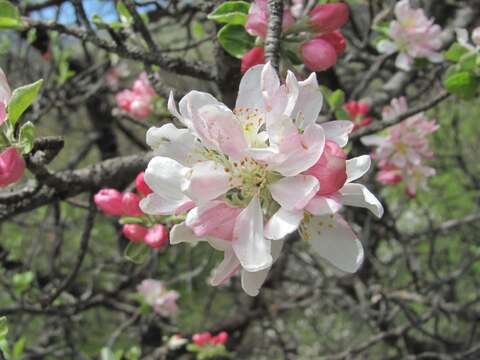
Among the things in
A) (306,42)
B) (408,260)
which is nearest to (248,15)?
(306,42)

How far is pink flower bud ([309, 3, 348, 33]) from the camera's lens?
1.25 metres

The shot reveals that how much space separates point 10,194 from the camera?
1471mm

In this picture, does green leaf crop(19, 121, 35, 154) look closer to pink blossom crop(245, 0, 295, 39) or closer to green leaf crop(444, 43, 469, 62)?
pink blossom crop(245, 0, 295, 39)

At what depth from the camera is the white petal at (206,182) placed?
0.85 metres

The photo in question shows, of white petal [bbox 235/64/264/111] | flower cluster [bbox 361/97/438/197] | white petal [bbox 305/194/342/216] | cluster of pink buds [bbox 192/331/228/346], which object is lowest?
cluster of pink buds [bbox 192/331/228/346]

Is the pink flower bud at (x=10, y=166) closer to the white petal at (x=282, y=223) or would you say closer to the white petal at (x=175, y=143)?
the white petal at (x=175, y=143)

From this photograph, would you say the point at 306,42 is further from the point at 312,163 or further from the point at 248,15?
the point at 312,163

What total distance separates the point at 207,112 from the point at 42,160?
21.1 inches

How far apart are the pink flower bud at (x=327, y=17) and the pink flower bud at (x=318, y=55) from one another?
0.14 ft

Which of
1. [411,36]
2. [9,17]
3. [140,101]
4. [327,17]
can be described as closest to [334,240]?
[327,17]

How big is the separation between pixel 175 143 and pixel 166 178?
0.08 m

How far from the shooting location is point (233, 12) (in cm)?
127

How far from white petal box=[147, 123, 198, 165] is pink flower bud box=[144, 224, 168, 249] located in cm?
45

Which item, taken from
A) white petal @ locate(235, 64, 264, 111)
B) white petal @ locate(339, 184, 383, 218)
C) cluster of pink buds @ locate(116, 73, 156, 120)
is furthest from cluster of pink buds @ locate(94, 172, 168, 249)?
cluster of pink buds @ locate(116, 73, 156, 120)
